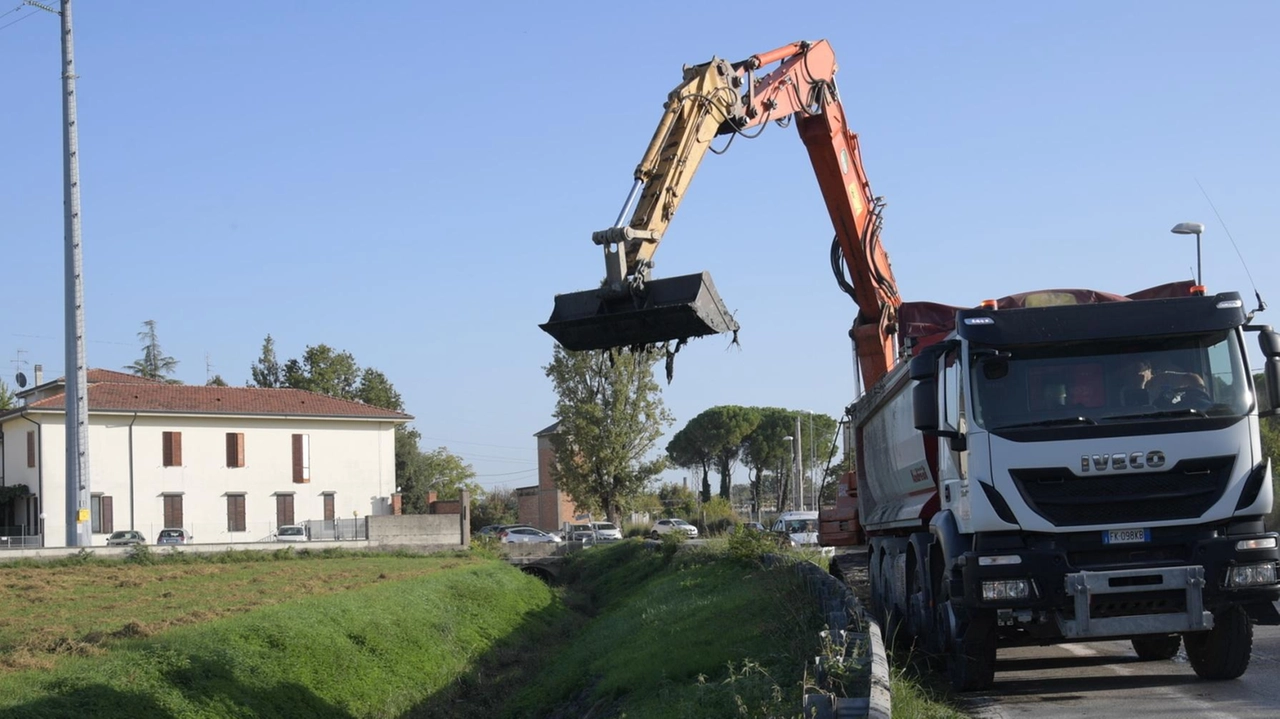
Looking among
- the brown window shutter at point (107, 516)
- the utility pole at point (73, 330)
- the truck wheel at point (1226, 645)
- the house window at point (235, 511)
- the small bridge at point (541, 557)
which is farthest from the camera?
A: the house window at point (235, 511)

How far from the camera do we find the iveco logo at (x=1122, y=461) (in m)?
10.2

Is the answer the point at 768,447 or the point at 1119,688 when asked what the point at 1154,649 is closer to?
the point at 1119,688

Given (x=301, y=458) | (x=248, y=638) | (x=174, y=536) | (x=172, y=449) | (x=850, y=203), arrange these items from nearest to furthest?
(x=850, y=203), (x=248, y=638), (x=174, y=536), (x=172, y=449), (x=301, y=458)

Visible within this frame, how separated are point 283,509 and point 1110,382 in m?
59.3

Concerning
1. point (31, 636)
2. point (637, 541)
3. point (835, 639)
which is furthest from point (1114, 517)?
point (637, 541)

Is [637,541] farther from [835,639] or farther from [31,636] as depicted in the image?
[835,639]

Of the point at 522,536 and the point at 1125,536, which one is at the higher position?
the point at 1125,536

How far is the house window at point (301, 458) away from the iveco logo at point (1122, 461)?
59.9 meters

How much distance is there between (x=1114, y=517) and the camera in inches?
405

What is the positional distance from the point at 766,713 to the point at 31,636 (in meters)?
15.9

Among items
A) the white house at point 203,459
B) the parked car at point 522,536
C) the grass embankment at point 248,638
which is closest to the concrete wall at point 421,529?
the parked car at point 522,536

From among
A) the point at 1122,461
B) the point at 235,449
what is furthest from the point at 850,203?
the point at 235,449

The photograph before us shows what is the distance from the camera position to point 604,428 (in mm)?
67250

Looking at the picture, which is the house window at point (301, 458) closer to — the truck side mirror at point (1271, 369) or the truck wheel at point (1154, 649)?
the truck wheel at point (1154, 649)
